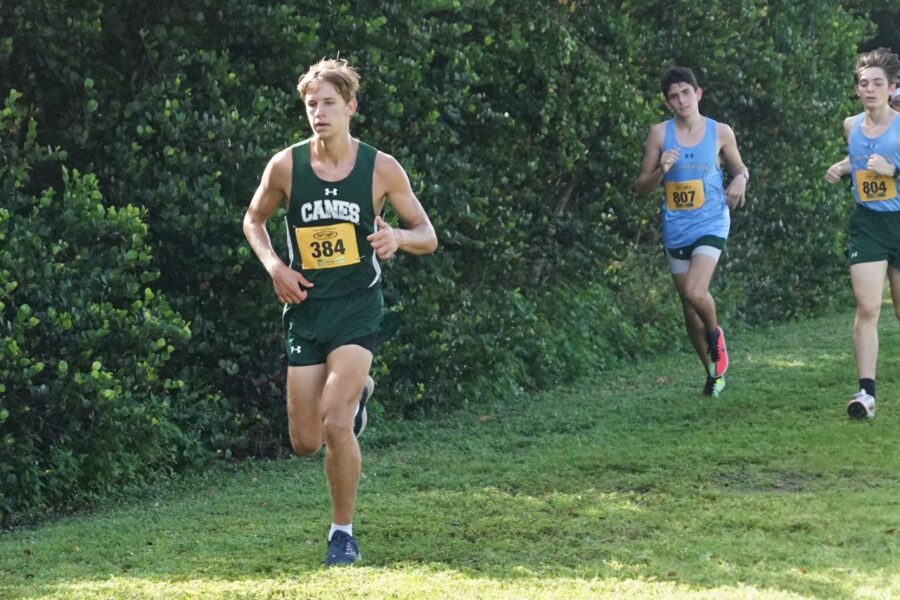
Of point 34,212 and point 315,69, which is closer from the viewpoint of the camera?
point 315,69

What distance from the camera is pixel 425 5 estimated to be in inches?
388

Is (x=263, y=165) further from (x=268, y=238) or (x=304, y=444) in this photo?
(x=304, y=444)

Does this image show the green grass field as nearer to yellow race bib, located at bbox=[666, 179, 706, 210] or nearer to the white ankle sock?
the white ankle sock

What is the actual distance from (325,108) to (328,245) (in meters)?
0.61

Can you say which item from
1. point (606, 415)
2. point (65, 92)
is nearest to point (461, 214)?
point (606, 415)

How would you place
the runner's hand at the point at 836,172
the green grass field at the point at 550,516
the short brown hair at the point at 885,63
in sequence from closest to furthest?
the green grass field at the point at 550,516 → the short brown hair at the point at 885,63 → the runner's hand at the point at 836,172

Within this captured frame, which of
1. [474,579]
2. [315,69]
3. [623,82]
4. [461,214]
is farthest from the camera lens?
[623,82]

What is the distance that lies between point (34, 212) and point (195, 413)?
5.17ft

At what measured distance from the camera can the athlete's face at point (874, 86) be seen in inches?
369

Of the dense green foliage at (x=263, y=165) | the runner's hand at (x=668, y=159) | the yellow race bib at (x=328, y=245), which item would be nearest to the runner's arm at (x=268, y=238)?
the yellow race bib at (x=328, y=245)

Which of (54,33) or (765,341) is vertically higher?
(54,33)

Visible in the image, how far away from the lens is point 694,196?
1046 cm

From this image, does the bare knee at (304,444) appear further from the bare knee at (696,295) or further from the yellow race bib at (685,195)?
the yellow race bib at (685,195)

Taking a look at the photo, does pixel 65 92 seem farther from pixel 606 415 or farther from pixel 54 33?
pixel 606 415
